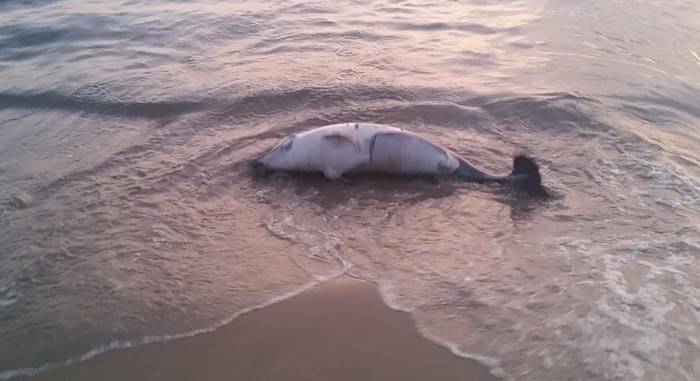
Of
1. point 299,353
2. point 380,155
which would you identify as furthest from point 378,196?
point 299,353

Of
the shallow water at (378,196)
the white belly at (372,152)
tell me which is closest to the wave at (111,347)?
the shallow water at (378,196)

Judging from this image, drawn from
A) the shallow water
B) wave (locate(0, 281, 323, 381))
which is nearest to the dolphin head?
the shallow water

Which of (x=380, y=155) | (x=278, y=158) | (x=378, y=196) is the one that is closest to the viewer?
(x=378, y=196)

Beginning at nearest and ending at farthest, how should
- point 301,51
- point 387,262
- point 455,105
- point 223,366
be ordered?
point 223,366 < point 387,262 < point 455,105 < point 301,51

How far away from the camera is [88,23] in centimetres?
1241

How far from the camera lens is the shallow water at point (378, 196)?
13.9 ft

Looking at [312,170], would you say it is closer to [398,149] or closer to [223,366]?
[398,149]

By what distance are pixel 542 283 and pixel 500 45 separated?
644 cm

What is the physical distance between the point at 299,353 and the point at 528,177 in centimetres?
292

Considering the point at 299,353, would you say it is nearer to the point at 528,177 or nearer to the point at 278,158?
the point at 278,158

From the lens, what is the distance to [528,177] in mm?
5746

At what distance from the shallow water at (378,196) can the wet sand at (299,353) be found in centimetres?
15

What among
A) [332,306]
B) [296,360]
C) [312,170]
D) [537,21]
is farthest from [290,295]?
[537,21]

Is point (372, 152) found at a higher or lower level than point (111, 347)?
higher
